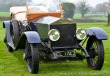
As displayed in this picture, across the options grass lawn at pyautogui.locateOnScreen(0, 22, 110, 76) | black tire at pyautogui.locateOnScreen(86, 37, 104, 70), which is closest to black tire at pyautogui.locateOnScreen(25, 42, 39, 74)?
grass lawn at pyautogui.locateOnScreen(0, 22, 110, 76)

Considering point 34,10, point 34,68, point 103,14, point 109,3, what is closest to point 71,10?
point 109,3

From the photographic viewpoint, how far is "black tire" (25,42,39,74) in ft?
22.8

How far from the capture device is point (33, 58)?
6.95 m

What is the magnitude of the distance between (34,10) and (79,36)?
6.41ft

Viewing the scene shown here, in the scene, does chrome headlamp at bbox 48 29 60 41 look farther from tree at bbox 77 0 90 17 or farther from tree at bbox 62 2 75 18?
tree at bbox 77 0 90 17

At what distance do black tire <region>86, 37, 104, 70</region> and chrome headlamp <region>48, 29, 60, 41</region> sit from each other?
0.98 meters

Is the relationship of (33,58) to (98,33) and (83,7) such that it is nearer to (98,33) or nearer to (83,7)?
(98,33)

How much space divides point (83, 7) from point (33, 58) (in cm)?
2745

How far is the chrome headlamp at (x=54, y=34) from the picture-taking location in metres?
7.32

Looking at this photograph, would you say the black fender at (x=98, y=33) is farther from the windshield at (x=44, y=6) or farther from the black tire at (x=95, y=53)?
the windshield at (x=44, y=6)

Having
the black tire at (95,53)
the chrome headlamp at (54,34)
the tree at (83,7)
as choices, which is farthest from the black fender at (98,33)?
the tree at (83,7)

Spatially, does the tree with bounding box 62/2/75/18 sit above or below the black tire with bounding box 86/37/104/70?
below

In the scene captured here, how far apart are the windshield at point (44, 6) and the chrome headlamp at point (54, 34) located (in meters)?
1.78

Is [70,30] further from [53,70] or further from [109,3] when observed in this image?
[109,3]
